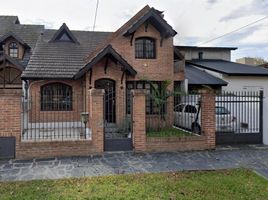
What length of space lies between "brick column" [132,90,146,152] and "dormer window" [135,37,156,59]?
233 inches

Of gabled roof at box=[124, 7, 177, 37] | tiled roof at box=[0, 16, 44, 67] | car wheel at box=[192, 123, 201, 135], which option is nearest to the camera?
car wheel at box=[192, 123, 201, 135]

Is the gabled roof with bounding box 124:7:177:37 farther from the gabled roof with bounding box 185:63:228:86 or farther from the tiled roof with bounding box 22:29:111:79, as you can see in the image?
the gabled roof with bounding box 185:63:228:86

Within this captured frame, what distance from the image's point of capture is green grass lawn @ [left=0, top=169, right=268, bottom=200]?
5.23 metres

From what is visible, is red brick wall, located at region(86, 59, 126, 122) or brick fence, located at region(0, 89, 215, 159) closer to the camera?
brick fence, located at region(0, 89, 215, 159)

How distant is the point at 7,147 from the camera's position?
26.4 ft

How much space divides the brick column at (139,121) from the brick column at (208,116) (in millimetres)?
2180

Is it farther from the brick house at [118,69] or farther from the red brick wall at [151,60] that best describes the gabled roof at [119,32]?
the red brick wall at [151,60]

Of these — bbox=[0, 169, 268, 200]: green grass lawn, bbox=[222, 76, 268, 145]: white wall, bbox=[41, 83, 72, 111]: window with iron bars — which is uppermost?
bbox=[222, 76, 268, 145]: white wall

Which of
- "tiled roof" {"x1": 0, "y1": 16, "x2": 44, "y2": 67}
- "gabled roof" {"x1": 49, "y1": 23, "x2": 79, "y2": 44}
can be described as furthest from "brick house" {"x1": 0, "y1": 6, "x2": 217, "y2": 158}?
"tiled roof" {"x1": 0, "y1": 16, "x2": 44, "y2": 67}

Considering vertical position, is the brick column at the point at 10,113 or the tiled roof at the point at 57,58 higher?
the tiled roof at the point at 57,58

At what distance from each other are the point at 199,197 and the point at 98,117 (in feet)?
14.5

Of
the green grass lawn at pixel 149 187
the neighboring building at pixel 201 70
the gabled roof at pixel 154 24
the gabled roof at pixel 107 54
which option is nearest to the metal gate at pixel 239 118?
the green grass lawn at pixel 149 187

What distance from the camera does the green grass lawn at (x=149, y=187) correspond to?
5.23 m

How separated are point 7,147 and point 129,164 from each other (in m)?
3.73
